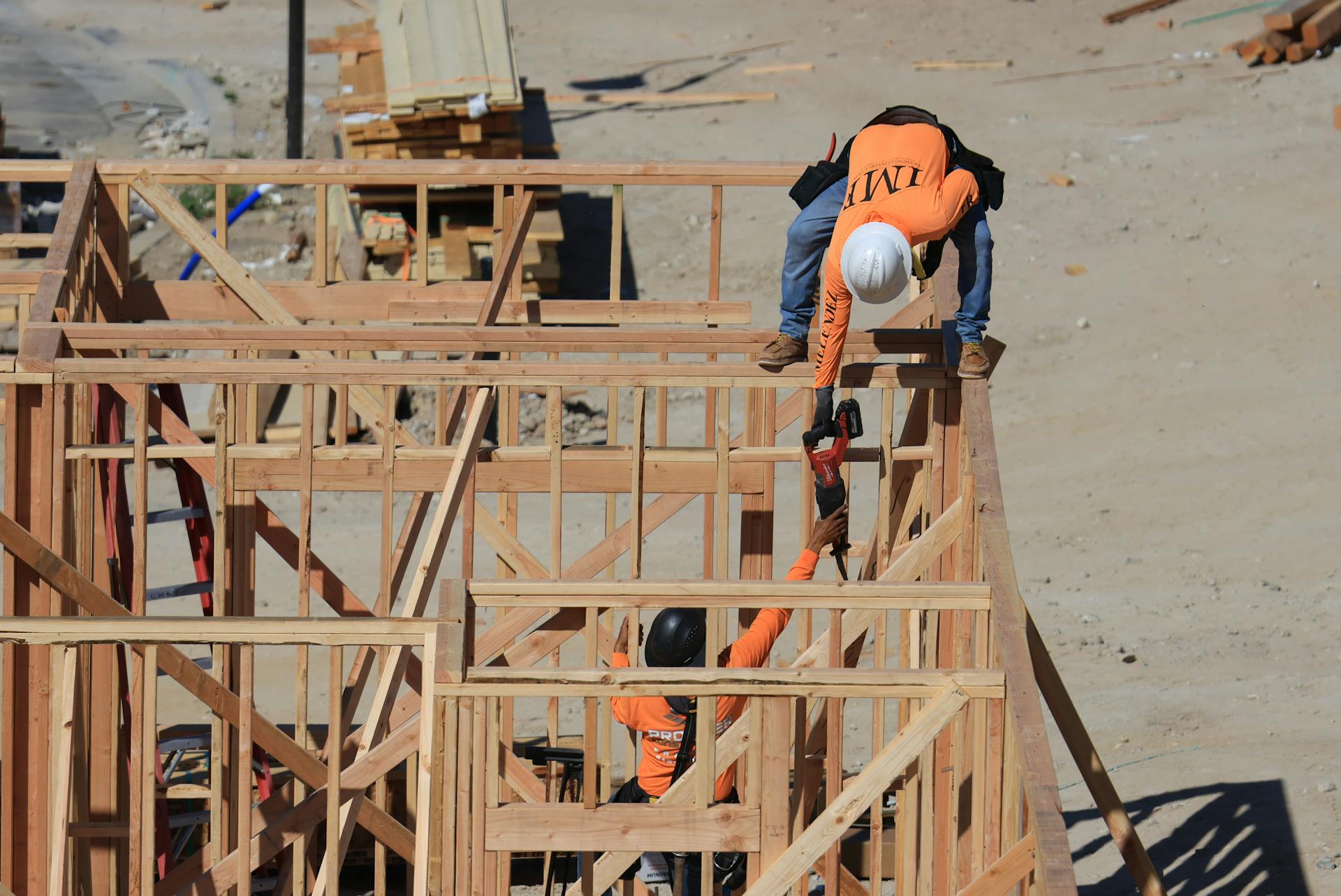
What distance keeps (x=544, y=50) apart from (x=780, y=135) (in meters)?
5.47

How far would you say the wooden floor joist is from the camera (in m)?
6.23

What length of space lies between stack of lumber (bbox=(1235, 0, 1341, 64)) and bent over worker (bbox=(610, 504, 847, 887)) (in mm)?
18461

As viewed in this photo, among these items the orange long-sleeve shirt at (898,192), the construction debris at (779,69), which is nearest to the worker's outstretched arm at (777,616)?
the orange long-sleeve shirt at (898,192)

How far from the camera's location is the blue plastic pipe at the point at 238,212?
60.0ft

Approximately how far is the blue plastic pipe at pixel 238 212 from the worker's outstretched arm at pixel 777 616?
35.5 ft

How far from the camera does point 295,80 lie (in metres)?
19.8

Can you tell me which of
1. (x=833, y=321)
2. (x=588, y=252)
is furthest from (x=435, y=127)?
(x=833, y=321)

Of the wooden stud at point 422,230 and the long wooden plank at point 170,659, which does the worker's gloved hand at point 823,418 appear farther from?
the wooden stud at point 422,230

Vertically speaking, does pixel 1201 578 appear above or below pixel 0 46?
below

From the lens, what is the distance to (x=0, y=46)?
88.4ft

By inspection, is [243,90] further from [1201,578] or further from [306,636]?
[306,636]

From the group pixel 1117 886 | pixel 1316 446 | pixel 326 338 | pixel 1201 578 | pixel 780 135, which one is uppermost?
pixel 780 135

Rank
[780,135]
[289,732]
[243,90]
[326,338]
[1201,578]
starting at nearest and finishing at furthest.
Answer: [326,338] → [289,732] → [1201,578] → [780,135] → [243,90]

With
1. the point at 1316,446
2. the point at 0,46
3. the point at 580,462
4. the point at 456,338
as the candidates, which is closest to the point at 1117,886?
the point at 580,462
